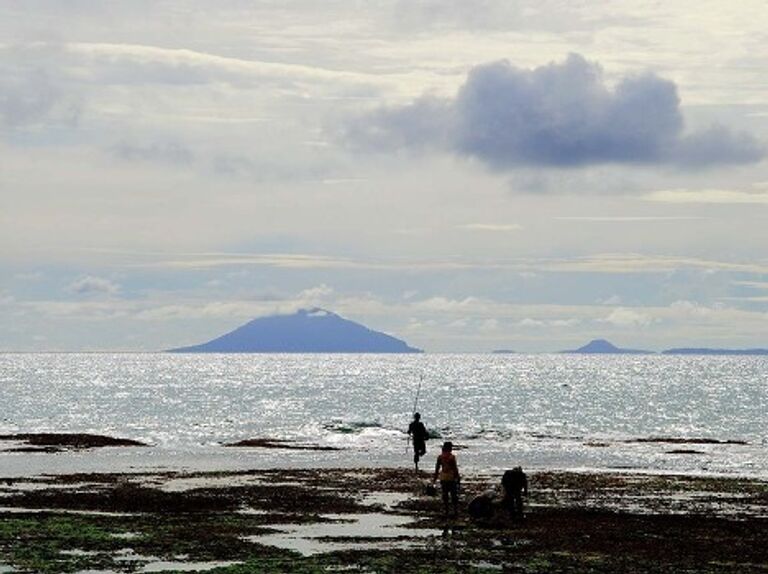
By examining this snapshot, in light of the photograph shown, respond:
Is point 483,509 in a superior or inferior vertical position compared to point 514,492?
inferior

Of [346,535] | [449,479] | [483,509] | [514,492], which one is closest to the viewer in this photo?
[346,535]

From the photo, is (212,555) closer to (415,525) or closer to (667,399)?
(415,525)

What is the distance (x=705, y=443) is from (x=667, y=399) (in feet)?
329

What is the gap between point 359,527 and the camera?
3653cm

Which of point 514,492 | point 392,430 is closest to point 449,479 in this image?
point 514,492

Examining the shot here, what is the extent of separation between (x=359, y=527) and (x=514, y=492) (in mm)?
5202

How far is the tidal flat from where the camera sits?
1149 inches

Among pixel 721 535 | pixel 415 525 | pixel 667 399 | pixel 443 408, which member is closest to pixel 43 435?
pixel 415 525

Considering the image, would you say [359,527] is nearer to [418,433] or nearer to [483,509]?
[483,509]

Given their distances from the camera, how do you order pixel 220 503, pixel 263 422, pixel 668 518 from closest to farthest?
pixel 668 518
pixel 220 503
pixel 263 422

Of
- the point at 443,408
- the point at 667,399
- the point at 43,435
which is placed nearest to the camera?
the point at 43,435

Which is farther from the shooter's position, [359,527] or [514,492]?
[514,492]

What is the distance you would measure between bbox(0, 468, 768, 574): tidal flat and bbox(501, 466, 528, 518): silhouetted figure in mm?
392

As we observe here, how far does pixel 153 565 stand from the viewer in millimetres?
28484
